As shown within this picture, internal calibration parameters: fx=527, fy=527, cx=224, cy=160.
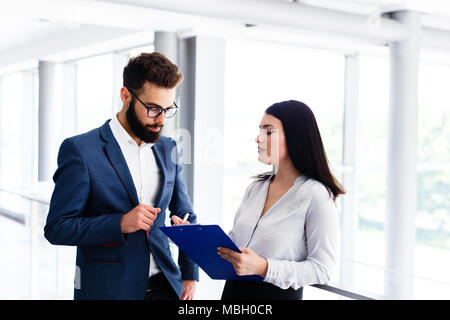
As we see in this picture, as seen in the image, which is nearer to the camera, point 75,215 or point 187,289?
point 75,215

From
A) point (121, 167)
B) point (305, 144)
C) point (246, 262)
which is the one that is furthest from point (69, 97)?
point (246, 262)

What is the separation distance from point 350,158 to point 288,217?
4425 millimetres

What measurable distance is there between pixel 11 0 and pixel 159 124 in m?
1.95

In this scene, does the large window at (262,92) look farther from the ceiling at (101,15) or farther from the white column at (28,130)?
the white column at (28,130)

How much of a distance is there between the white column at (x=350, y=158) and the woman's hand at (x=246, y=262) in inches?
176

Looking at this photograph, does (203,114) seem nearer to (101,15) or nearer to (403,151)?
(101,15)

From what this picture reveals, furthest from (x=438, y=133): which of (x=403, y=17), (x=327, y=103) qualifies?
(x=403, y=17)

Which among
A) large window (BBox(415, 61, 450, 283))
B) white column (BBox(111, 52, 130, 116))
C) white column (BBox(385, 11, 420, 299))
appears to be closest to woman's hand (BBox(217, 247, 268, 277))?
white column (BBox(385, 11, 420, 299))

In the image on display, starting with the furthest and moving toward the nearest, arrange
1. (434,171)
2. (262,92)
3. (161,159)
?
(434,171), (262,92), (161,159)

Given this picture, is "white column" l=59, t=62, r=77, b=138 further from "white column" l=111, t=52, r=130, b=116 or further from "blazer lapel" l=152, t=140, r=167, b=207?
"blazer lapel" l=152, t=140, r=167, b=207

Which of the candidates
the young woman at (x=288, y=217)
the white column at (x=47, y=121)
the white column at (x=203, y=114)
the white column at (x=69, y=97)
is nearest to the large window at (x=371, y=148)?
the white column at (x=203, y=114)

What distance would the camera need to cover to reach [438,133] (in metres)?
7.18

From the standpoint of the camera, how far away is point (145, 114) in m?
1.63
